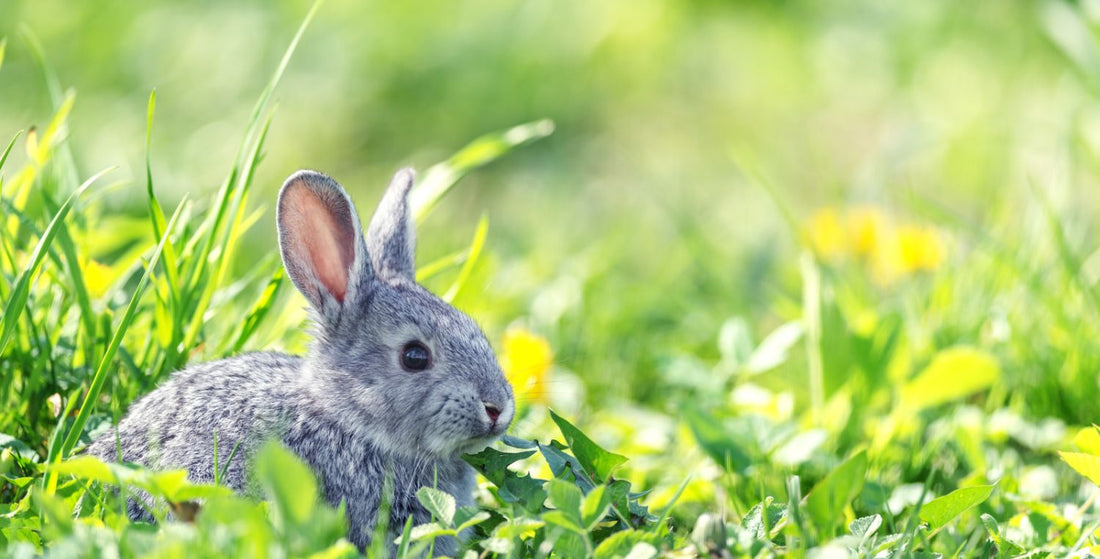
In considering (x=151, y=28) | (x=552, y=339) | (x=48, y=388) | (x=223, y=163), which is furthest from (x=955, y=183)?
(x=48, y=388)

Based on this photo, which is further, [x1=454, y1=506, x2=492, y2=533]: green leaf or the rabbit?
the rabbit

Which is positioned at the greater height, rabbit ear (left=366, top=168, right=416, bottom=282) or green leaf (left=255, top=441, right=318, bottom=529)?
rabbit ear (left=366, top=168, right=416, bottom=282)

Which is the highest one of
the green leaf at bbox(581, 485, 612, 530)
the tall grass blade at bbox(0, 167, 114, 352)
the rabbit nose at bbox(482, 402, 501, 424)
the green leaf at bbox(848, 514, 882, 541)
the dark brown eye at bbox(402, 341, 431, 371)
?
the tall grass blade at bbox(0, 167, 114, 352)

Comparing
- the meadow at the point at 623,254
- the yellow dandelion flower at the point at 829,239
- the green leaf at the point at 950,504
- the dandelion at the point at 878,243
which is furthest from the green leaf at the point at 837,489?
the yellow dandelion flower at the point at 829,239

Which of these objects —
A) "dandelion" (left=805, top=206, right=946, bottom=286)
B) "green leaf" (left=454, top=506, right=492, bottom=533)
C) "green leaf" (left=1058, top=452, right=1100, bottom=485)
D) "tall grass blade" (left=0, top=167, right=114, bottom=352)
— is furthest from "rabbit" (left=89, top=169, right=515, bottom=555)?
"dandelion" (left=805, top=206, right=946, bottom=286)

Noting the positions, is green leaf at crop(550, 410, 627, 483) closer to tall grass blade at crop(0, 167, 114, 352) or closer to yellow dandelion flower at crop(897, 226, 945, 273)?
tall grass blade at crop(0, 167, 114, 352)

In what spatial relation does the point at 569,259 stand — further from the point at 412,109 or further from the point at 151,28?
the point at 151,28

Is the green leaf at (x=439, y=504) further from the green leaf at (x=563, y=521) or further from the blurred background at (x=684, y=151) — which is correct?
the blurred background at (x=684, y=151)

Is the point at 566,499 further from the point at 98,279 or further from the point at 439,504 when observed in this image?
the point at 98,279
